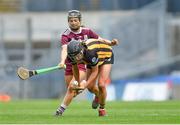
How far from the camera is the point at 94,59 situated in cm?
1762

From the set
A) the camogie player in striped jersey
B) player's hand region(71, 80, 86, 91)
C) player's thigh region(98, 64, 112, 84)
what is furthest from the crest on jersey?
player's thigh region(98, 64, 112, 84)

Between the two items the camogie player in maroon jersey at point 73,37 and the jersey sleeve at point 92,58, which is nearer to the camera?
the jersey sleeve at point 92,58

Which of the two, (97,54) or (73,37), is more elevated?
(73,37)

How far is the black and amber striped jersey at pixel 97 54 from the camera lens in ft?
57.4

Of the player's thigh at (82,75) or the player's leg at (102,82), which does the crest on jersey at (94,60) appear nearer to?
the player's thigh at (82,75)

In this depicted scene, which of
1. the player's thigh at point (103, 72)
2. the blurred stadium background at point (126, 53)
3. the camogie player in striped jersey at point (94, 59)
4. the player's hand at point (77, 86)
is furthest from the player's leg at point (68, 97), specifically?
the blurred stadium background at point (126, 53)

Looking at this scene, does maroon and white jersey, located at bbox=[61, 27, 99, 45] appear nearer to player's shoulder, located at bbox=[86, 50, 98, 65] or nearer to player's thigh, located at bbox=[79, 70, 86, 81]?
player's thigh, located at bbox=[79, 70, 86, 81]

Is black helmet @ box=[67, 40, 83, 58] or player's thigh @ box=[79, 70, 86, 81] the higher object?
black helmet @ box=[67, 40, 83, 58]

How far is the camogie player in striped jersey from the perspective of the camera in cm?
1708

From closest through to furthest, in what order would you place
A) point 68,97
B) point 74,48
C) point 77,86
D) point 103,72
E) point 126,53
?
point 74,48, point 77,86, point 68,97, point 103,72, point 126,53

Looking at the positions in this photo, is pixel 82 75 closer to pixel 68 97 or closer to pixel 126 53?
pixel 68 97

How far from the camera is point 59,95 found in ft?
130

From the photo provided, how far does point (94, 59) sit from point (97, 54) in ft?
0.91

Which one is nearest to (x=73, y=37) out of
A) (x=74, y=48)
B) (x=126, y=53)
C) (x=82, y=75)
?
(x=82, y=75)
